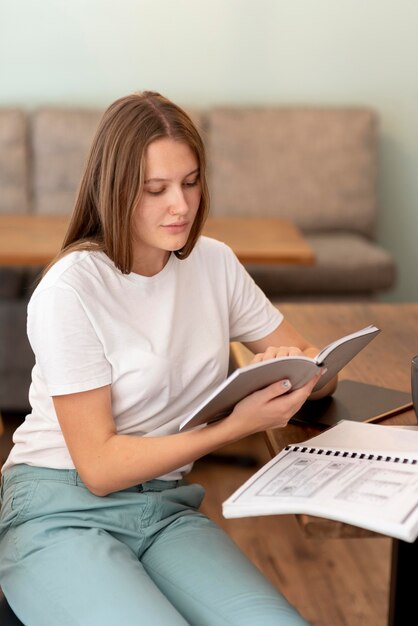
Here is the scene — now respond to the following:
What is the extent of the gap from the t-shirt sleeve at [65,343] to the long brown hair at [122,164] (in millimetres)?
110

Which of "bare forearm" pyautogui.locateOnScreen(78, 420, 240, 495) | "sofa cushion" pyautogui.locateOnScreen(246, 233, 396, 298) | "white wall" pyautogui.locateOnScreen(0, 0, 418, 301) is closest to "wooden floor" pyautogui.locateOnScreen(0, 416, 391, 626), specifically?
"bare forearm" pyautogui.locateOnScreen(78, 420, 240, 495)

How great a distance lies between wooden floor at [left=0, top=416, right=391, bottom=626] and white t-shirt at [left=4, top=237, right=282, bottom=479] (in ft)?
2.47

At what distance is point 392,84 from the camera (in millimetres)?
4355

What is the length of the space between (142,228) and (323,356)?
1.14ft

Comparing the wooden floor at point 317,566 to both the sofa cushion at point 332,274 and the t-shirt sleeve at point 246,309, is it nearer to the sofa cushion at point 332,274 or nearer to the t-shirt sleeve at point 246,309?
the t-shirt sleeve at point 246,309

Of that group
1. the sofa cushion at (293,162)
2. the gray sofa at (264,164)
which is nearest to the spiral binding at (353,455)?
the gray sofa at (264,164)

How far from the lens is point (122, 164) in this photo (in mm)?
1438

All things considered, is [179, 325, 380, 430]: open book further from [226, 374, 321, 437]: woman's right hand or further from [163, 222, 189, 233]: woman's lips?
[163, 222, 189, 233]: woman's lips

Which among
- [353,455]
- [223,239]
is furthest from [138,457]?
[223,239]

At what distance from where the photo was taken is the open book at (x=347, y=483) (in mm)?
1096

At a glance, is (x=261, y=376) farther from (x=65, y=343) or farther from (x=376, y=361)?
(x=376, y=361)

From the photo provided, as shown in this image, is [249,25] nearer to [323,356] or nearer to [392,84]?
[392,84]

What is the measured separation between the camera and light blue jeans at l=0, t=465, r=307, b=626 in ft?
4.10

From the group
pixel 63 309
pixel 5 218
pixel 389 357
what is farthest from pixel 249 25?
pixel 63 309
